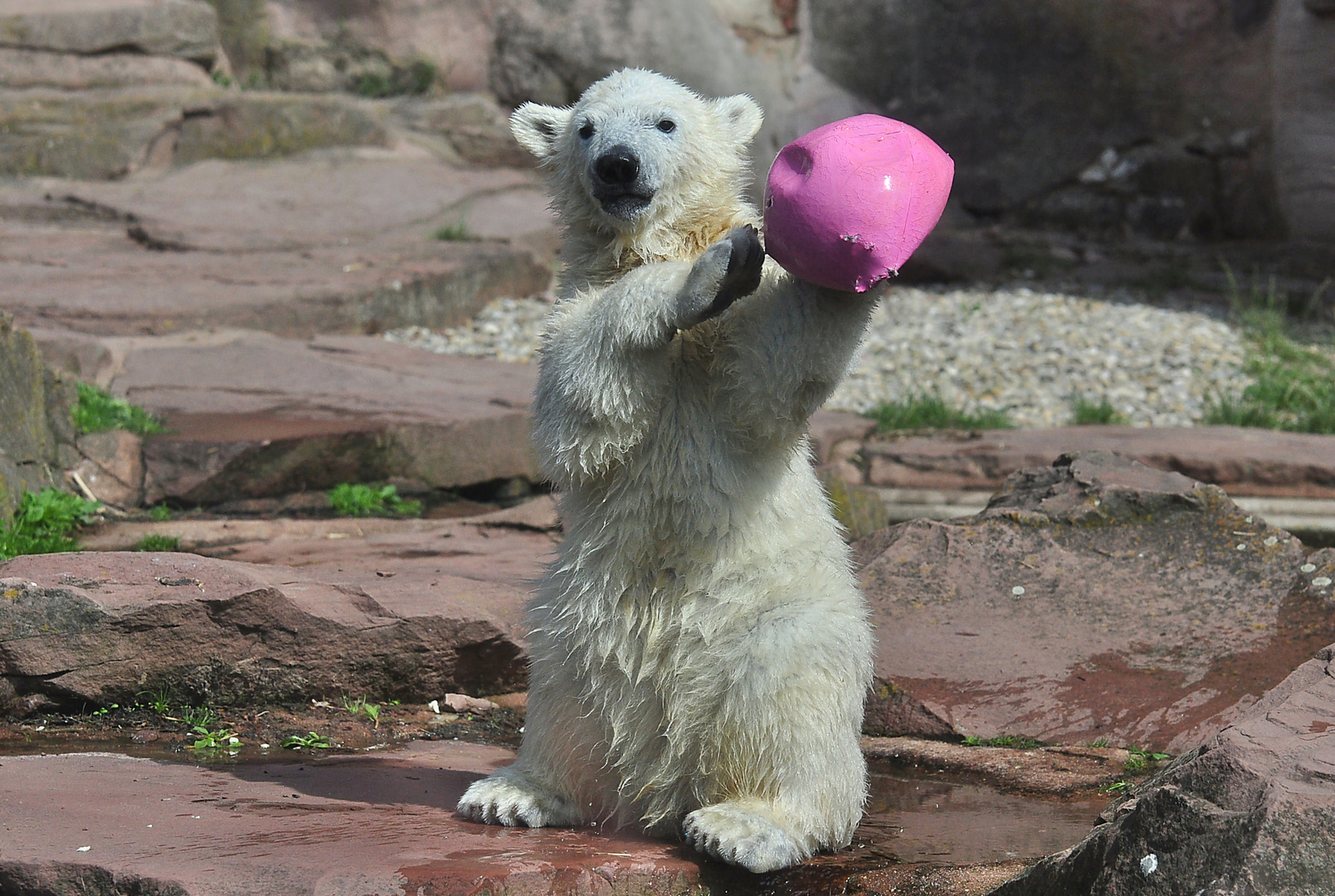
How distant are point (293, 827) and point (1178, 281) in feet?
31.2

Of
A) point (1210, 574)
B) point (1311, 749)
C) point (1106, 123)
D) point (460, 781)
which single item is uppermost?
point (1106, 123)

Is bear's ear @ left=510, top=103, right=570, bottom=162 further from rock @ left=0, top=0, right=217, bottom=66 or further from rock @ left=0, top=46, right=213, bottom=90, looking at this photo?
rock @ left=0, top=0, right=217, bottom=66

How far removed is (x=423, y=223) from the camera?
9922 mm

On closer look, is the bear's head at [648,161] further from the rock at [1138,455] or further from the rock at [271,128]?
the rock at [271,128]

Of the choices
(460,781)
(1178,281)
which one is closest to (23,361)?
(460,781)

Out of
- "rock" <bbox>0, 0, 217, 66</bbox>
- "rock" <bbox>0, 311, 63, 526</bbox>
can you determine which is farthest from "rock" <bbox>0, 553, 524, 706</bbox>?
"rock" <bbox>0, 0, 217, 66</bbox>

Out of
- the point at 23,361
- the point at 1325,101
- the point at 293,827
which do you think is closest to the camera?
the point at 293,827

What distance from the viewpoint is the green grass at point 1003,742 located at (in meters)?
3.35

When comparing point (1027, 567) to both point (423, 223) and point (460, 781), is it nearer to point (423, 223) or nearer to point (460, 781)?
point (460, 781)

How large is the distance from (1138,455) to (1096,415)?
55.8 inches

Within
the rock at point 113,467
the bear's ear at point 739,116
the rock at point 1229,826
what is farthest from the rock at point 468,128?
the rock at point 1229,826

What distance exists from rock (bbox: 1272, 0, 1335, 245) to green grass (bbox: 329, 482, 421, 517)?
8119mm

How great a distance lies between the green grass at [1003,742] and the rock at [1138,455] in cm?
232

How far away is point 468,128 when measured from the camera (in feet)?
38.4
